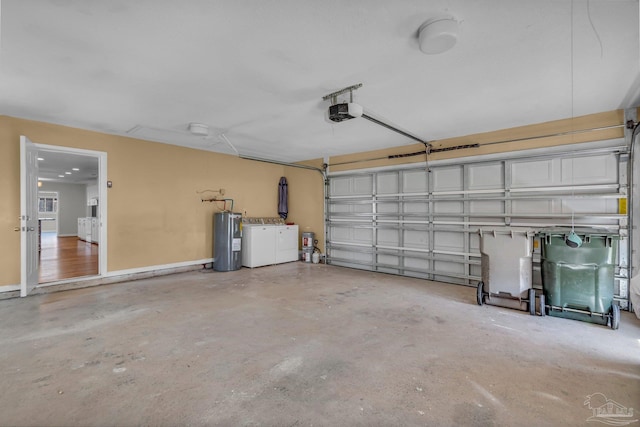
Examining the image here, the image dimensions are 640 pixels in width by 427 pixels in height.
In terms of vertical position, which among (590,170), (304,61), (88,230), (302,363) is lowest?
(302,363)

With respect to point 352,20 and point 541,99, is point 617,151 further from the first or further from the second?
point 352,20

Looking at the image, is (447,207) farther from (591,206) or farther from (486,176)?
(591,206)

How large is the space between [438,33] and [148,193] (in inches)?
216

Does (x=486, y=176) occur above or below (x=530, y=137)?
below

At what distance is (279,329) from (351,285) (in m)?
2.15

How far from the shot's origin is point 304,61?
2.62m

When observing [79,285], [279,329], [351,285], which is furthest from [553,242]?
[79,285]

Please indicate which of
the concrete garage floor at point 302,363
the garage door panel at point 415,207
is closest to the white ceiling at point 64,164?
the concrete garage floor at point 302,363

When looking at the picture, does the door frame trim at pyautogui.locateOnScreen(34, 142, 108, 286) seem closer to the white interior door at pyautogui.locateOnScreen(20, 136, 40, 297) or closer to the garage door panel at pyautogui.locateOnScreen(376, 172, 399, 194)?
the white interior door at pyautogui.locateOnScreen(20, 136, 40, 297)

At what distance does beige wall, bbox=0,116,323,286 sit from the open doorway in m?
0.15

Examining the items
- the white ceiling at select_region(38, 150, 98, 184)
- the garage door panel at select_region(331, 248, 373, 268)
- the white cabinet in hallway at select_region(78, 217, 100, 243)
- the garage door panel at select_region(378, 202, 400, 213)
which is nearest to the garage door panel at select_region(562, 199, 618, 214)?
the garage door panel at select_region(378, 202, 400, 213)

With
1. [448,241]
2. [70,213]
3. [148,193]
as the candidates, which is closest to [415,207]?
[448,241]

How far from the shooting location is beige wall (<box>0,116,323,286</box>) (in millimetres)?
4168

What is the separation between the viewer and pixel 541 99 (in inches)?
138
